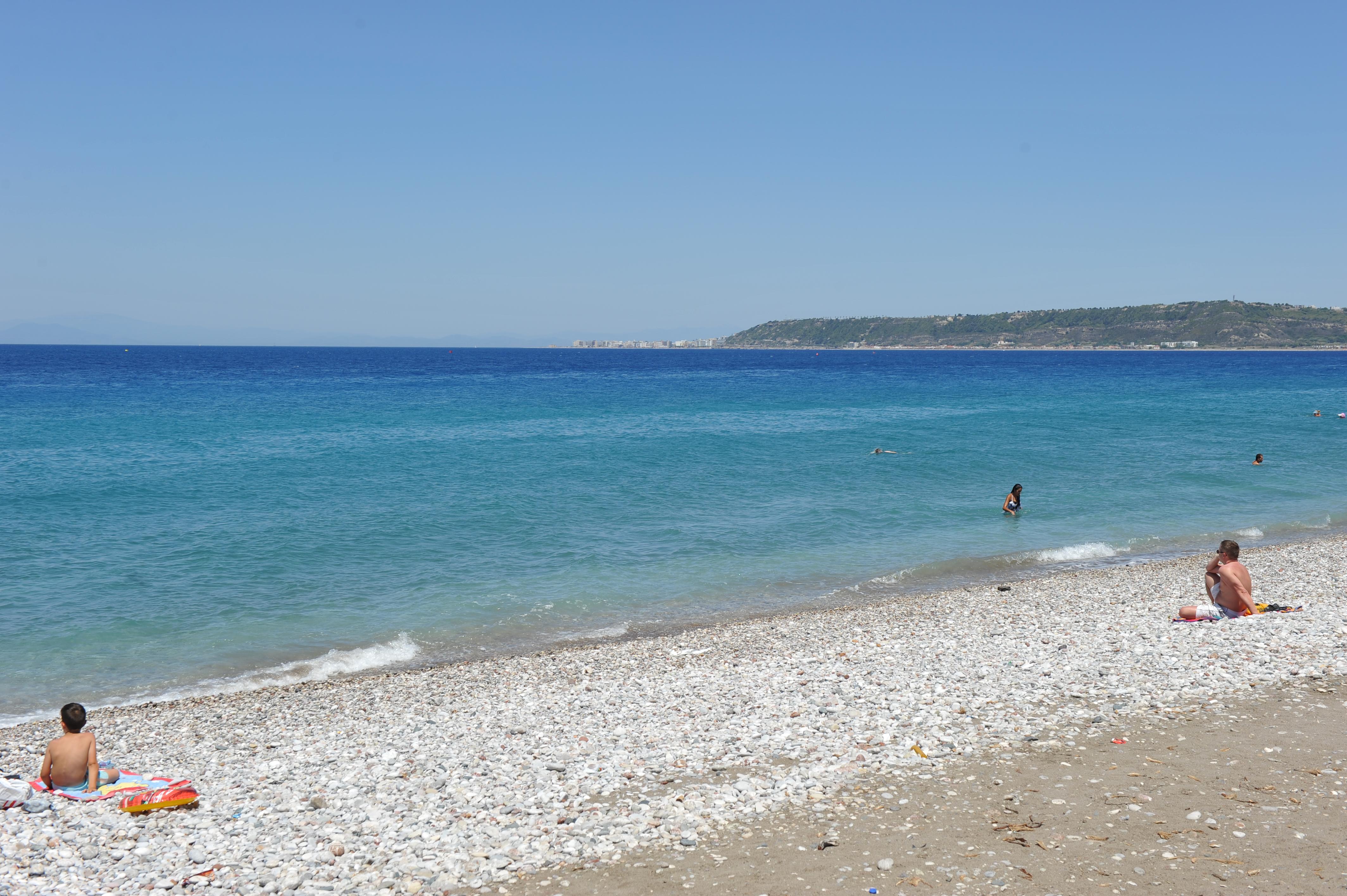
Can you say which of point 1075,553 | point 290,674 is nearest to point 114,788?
point 290,674

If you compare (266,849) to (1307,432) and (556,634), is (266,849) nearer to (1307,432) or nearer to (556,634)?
(556,634)

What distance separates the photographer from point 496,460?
123ft

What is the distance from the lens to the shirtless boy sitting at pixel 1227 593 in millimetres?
14195

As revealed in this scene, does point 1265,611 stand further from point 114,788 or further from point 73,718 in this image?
point 73,718

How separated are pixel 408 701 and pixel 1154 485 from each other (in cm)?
2993

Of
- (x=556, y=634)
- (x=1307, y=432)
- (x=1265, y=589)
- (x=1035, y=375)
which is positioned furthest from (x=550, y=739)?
(x=1035, y=375)

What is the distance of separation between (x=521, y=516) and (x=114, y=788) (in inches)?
703

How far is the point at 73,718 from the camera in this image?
30.3 ft

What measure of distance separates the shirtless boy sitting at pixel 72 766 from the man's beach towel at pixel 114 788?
21 mm

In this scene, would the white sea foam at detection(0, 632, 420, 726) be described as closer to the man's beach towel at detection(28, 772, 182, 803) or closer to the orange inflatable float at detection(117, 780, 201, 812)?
the man's beach towel at detection(28, 772, 182, 803)

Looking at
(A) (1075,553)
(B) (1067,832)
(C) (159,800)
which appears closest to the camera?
(B) (1067,832)

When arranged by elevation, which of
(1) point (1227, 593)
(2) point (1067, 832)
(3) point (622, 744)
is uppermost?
(1) point (1227, 593)

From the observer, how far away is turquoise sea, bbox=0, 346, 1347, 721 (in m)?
16.9

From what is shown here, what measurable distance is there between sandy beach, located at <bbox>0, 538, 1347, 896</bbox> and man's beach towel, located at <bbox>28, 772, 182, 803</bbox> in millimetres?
315
